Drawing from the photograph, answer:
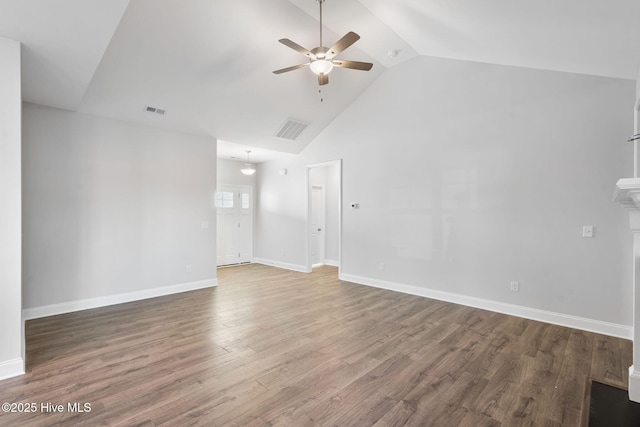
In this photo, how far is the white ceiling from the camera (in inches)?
90.3

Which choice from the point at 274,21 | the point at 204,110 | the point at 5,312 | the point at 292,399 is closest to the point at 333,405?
the point at 292,399

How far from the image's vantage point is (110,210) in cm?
444

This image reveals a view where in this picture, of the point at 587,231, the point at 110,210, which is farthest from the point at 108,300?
the point at 587,231

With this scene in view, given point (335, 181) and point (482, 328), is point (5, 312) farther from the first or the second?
point (335, 181)

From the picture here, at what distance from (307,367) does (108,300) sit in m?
3.46

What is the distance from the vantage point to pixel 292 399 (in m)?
2.20

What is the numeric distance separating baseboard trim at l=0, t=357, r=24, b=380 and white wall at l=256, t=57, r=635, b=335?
4.65 metres

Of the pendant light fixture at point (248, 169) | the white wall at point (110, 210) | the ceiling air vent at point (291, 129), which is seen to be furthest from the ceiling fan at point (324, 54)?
the pendant light fixture at point (248, 169)

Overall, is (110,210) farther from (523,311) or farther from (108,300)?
(523,311)

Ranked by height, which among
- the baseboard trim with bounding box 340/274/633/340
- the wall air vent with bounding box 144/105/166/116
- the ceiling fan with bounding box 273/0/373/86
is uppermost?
the ceiling fan with bounding box 273/0/373/86

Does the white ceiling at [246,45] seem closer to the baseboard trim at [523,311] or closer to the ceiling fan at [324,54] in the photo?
the ceiling fan at [324,54]

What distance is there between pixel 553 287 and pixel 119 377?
476 cm

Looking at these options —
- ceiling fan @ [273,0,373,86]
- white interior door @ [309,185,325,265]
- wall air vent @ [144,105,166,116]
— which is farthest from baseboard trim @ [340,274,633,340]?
wall air vent @ [144,105,166,116]

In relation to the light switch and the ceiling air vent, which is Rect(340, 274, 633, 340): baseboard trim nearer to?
the light switch
